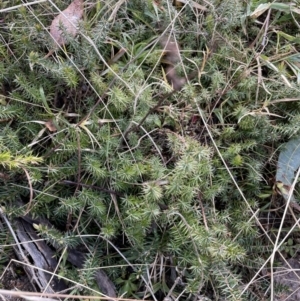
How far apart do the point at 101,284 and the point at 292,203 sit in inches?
31.3

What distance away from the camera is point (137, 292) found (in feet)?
5.28

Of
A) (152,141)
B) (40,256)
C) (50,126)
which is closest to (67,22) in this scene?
(50,126)

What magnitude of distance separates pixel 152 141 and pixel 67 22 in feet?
1.98

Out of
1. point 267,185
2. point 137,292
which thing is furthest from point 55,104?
point 267,185

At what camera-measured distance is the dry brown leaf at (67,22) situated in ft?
5.59

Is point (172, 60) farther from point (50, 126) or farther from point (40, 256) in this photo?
point (40, 256)

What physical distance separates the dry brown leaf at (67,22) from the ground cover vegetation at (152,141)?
0.09 feet

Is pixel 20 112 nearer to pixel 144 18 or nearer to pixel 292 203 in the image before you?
Result: pixel 144 18

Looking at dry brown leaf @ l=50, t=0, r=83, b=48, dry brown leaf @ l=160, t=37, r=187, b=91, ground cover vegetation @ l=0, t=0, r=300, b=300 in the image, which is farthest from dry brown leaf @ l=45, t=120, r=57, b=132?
dry brown leaf @ l=160, t=37, r=187, b=91

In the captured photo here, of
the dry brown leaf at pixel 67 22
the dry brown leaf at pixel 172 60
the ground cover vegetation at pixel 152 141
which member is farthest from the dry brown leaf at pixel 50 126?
the dry brown leaf at pixel 172 60

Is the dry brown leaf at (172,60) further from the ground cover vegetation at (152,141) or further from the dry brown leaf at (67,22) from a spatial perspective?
the dry brown leaf at (67,22)

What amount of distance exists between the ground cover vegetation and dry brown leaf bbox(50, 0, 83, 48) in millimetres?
27

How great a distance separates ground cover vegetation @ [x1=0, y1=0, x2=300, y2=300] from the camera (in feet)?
5.06

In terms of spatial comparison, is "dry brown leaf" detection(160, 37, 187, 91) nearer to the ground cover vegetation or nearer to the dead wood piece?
the ground cover vegetation
